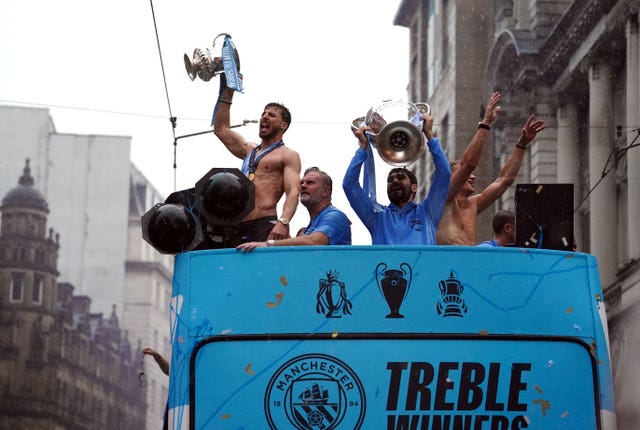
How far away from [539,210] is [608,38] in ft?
101

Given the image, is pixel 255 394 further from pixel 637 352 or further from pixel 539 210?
pixel 637 352

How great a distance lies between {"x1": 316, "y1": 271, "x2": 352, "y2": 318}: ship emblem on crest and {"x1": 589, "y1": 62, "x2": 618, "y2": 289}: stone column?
2918cm

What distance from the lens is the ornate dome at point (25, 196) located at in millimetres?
105062

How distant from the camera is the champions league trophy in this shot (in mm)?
5449

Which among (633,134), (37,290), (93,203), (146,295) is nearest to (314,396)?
(633,134)

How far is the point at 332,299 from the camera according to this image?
545cm

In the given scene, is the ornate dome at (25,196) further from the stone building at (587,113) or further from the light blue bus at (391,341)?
the light blue bus at (391,341)

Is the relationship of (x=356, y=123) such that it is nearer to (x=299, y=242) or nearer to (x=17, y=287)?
(x=299, y=242)

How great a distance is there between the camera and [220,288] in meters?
5.54

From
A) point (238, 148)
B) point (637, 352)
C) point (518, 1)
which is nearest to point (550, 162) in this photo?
point (518, 1)

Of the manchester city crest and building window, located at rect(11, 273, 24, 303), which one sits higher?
building window, located at rect(11, 273, 24, 303)

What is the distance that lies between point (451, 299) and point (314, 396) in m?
0.66

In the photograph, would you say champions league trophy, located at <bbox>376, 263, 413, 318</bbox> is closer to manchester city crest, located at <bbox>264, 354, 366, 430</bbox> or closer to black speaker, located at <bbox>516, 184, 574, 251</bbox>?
manchester city crest, located at <bbox>264, 354, 366, 430</bbox>

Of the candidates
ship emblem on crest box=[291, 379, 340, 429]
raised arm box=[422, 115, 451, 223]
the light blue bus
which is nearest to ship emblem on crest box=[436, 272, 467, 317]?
the light blue bus
